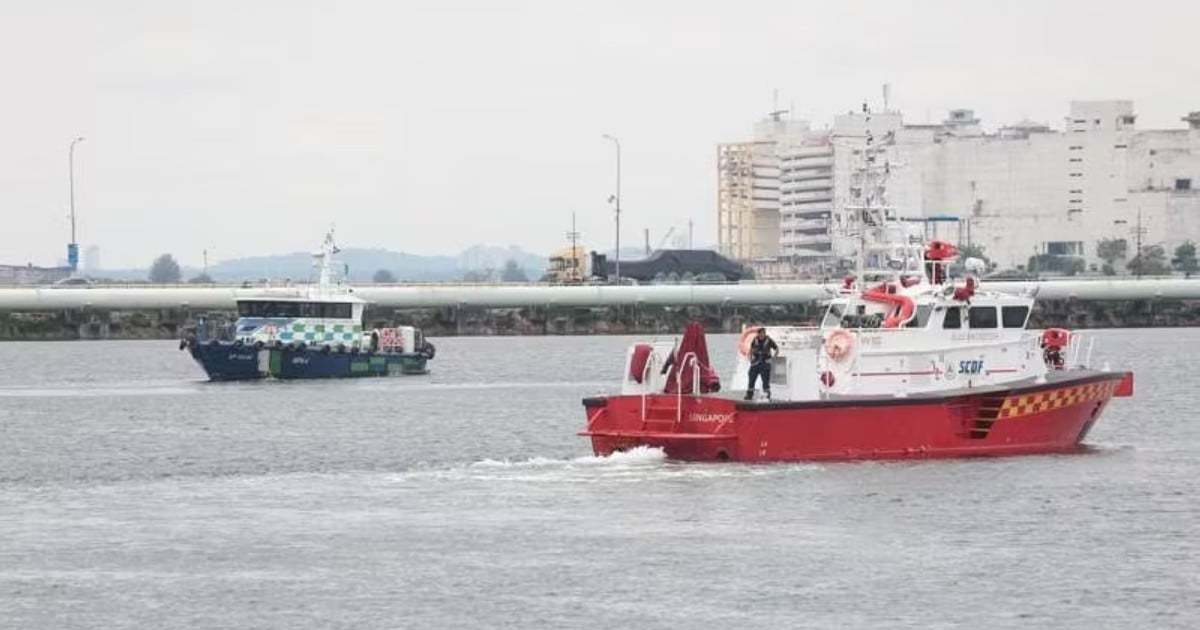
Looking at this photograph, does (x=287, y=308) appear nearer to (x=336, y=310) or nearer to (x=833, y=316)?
(x=336, y=310)

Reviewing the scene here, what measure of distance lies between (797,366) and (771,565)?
398 inches

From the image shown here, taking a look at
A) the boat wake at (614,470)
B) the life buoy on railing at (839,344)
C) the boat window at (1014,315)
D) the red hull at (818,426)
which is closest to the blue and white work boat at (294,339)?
the boat wake at (614,470)

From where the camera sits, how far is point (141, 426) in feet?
195

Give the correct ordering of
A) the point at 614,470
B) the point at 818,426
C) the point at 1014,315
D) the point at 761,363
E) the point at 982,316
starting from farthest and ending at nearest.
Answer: the point at 1014,315 → the point at 982,316 → the point at 761,363 → the point at 818,426 → the point at 614,470

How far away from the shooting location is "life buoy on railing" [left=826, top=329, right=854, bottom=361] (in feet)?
144

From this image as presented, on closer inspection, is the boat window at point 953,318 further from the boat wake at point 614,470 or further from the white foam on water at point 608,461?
the white foam on water at point 608,461

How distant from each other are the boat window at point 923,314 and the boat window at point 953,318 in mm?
358

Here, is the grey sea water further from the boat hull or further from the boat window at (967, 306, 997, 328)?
the boat hull

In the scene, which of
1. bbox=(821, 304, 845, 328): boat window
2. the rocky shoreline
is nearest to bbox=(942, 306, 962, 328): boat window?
bbox=(821, 304, 845, 328): boat window

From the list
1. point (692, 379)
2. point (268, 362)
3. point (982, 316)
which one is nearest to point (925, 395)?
point (982, 316)

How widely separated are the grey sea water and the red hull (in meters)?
0.46

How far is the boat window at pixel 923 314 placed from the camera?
44.9 m

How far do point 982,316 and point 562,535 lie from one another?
42.6 ft

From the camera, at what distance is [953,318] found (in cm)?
4525
